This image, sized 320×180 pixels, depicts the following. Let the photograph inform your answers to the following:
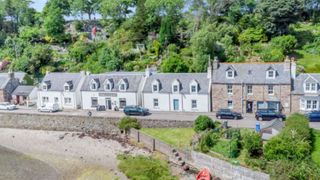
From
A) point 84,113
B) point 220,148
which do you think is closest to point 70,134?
point 84,113

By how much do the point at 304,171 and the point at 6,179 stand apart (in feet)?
83.2

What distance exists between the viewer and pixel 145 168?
115 ft

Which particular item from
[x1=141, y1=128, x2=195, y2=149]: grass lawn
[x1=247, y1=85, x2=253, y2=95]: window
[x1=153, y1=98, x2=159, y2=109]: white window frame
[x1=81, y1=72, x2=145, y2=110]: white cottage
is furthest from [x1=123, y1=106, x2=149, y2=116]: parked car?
[x1=247, y1=85, x2=253, y2=95]: window

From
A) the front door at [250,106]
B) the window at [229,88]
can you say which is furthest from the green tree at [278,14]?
the front door at [250,106]

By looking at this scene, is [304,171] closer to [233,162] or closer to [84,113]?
[233,162]

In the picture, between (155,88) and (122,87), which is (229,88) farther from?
(122,87)

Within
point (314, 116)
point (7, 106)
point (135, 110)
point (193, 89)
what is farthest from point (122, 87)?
point (314, 116)

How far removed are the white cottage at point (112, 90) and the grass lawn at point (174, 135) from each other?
316 inches

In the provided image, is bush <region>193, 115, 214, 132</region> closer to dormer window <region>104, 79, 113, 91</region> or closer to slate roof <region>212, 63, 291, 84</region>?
slate roof <region>212, 63, 291, 84</region>

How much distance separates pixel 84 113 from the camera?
52.1 meters

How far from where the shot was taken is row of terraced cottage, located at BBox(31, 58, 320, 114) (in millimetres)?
46406

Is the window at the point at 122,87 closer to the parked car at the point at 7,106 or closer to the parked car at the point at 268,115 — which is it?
the parked car at the point at 7,106

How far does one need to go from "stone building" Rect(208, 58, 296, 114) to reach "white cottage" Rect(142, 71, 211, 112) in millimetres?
1367

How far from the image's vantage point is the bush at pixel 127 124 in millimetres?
45156
